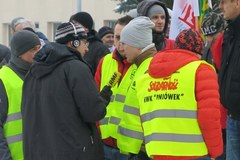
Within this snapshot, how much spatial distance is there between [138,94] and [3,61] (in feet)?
10.0

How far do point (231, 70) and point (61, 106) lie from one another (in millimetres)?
1570

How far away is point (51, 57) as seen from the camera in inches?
165

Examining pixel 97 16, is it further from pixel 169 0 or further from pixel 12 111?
pixel 12 111

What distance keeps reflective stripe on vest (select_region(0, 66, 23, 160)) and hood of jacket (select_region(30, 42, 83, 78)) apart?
14.6 inches

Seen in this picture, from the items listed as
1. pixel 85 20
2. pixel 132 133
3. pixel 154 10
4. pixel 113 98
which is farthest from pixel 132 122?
pixel 85 20

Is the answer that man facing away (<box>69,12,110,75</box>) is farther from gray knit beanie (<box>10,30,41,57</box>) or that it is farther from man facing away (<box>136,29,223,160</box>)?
man facing away (<box>136,29,223,160</box>)

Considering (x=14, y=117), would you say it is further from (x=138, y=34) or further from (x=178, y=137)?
(x=178, y=137)

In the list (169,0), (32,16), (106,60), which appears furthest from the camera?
(32,16)

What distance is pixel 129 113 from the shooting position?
4469 mm

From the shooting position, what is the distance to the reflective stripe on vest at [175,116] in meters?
3.90

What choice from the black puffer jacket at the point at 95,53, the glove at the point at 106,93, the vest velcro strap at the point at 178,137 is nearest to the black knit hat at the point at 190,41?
the vest velcro strap at the point at 178,137

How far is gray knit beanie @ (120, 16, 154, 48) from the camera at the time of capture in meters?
4.41

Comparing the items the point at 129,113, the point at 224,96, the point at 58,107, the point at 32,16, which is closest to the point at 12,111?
the point at 58,107

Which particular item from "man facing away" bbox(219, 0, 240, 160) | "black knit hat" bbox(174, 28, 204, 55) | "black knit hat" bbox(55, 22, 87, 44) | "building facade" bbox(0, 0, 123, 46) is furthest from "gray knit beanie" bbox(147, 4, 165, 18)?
"building facade" bbox(0, 0, 123, 46)
